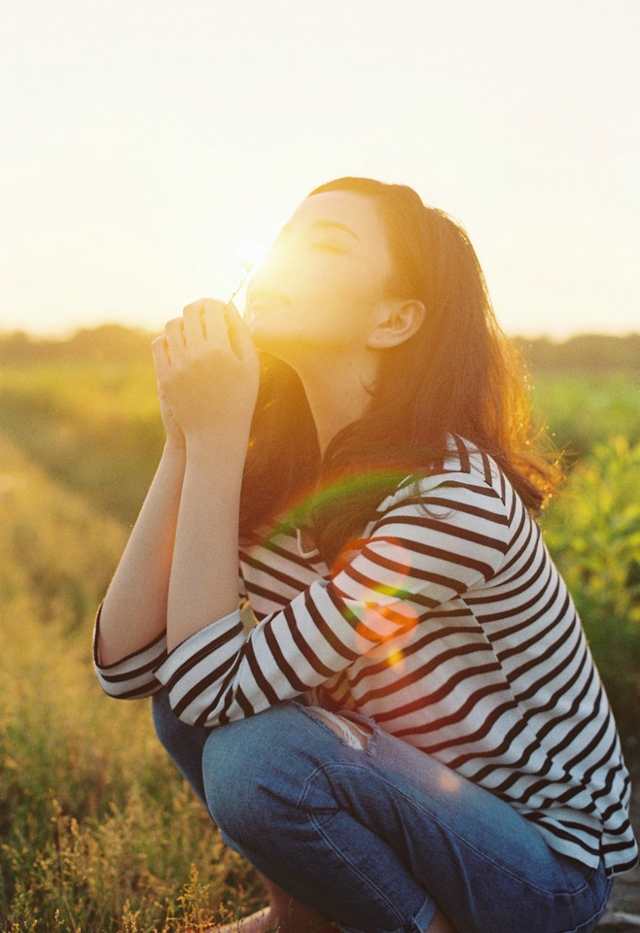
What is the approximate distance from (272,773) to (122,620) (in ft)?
1.69

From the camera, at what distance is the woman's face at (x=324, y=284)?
1760 millimetres

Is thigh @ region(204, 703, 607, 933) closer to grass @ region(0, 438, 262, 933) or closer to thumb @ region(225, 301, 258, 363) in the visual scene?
grass @ region(0, 438, 262, 933)

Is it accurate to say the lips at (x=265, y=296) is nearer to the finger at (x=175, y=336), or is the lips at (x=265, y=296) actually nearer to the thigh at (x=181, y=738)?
the finger at (x=175, y=336)

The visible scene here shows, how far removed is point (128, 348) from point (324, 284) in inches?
956

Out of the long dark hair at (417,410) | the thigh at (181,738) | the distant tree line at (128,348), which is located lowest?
the distant tree line at (128,348)

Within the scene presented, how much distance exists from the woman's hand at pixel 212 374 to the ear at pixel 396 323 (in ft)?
1.06

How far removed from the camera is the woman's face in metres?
1.76

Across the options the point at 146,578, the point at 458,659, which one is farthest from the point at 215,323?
the point at 458,659

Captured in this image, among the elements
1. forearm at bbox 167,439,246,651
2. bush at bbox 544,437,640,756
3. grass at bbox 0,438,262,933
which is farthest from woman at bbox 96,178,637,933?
bush at bbox 544,437,640,756

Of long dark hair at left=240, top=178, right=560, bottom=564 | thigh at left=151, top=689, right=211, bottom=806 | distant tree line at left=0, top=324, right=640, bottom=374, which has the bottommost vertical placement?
distant tree line at left=0, top=324, right=640, bottom=374

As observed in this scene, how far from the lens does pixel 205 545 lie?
1.55m

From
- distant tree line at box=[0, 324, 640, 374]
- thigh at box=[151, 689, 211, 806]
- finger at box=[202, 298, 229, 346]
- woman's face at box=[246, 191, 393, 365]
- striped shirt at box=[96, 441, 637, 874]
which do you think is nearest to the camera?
striped shirt at box=[96, 441, 637, 874]

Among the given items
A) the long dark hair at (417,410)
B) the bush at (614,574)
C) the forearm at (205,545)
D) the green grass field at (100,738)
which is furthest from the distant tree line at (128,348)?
the forearm at (205,545)

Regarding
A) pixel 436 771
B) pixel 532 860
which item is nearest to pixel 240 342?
pixel 436 771
